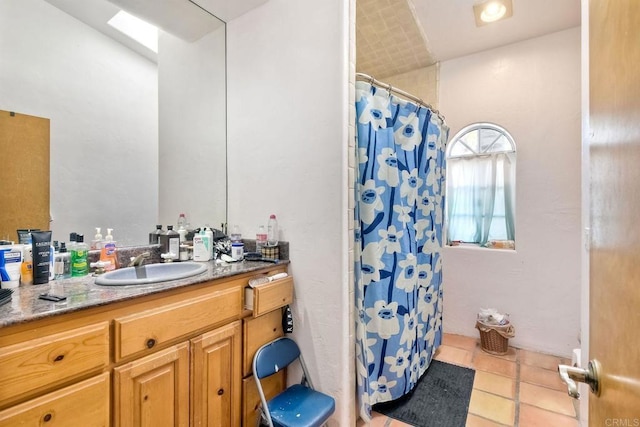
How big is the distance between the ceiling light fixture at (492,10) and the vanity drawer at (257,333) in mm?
2507

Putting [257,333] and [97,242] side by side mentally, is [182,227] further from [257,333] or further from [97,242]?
[257,333]

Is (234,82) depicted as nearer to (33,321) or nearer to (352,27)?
(352,27)

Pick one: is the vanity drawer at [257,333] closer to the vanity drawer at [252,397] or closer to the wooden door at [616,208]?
the vanity drawer at [252,397]

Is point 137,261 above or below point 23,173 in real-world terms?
below

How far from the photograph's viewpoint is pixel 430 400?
1.85 metres

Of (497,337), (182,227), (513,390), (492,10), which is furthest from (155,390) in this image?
(492,10)

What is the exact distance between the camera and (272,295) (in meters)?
1.48

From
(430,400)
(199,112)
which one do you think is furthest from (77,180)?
(430,400)

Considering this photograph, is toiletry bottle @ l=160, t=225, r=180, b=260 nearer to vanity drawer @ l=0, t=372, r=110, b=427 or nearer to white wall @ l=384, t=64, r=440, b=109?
vanity drawer @ l=0, t=372, r=110, b=427

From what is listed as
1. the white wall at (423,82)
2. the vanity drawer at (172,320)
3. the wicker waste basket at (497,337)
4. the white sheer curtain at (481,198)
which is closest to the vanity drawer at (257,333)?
the vanity drawer at (172,320)

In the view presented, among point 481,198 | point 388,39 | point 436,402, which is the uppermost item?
point 388,39

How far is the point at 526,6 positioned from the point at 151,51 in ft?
8.42

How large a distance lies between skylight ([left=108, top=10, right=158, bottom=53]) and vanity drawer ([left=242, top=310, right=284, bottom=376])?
5.59 ft

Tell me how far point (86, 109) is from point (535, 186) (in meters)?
3.18
